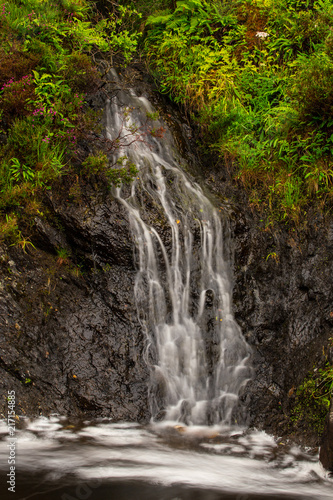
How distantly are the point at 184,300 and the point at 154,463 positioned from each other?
2171mm

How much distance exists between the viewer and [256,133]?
702cm

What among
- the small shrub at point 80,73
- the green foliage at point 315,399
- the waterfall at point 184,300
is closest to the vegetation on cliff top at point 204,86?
the small shrub at point 80,73

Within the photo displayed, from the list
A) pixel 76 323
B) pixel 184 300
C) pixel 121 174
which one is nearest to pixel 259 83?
pixel 121 174

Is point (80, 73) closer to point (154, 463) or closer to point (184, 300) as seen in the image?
point (184, 300)

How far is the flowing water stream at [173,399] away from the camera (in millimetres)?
3609

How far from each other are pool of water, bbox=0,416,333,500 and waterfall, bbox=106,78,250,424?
1.29 ft

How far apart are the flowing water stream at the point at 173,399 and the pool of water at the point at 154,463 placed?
0.04 ft

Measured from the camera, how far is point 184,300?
560 centimetres

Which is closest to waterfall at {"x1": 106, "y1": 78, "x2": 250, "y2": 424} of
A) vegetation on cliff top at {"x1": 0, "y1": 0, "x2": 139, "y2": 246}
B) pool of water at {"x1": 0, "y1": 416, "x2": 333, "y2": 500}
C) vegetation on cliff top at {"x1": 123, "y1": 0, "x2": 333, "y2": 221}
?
pool of water at {"x1": 0, "y1": 416, "x2": 333, "y2": 500}

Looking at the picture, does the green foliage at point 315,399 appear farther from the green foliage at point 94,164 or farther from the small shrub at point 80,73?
the small shrub at point 80,73

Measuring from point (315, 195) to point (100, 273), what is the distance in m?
3.34

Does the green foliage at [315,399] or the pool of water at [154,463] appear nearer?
the pool of water at [154,463]

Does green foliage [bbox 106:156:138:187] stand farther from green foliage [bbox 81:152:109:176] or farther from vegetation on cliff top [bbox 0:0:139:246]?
green foliage [bbox 81:152:109:176]

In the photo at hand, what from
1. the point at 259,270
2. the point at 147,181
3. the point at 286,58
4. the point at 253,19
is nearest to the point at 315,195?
the point at 259,270
